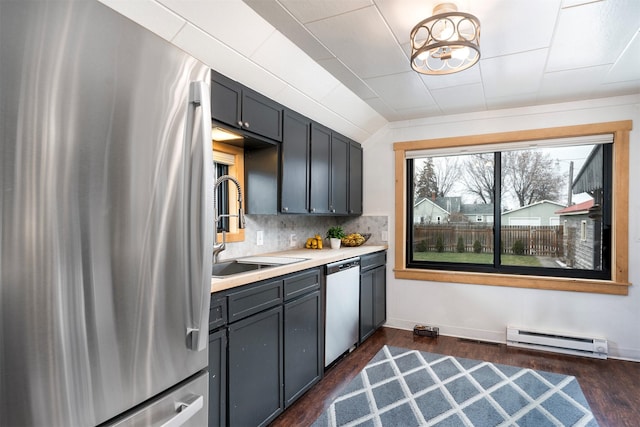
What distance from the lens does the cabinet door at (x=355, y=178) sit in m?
3.95

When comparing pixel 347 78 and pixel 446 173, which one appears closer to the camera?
pixel 347 78

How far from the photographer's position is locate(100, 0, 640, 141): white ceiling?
1.88 meters

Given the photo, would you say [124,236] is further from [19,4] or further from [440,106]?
[440,106]

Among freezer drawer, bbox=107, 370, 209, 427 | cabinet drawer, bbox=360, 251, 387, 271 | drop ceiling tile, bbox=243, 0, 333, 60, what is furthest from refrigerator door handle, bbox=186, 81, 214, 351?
cabinet drawer, bbox=360, 251, 387, 271

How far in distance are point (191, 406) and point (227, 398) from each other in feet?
2.37

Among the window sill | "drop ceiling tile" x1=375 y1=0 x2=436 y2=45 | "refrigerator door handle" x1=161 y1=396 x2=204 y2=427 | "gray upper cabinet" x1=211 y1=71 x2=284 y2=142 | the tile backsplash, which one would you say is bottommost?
the window sill

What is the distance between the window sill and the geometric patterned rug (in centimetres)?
88

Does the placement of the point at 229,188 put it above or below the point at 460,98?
below

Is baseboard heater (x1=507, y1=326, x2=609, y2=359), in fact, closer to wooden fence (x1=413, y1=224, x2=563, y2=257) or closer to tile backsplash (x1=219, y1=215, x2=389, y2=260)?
wooden fence (x1=413, y1=224, x2=563, y2=257)

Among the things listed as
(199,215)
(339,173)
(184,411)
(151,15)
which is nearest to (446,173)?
(339,173)

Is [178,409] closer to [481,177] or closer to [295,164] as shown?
[295,164]

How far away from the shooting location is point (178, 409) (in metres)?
1.10

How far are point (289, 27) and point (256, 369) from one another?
6.41 feet

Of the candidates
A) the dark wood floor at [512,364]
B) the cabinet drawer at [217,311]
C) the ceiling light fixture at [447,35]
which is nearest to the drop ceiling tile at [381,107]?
the ceiling light fixture at [447,35]
